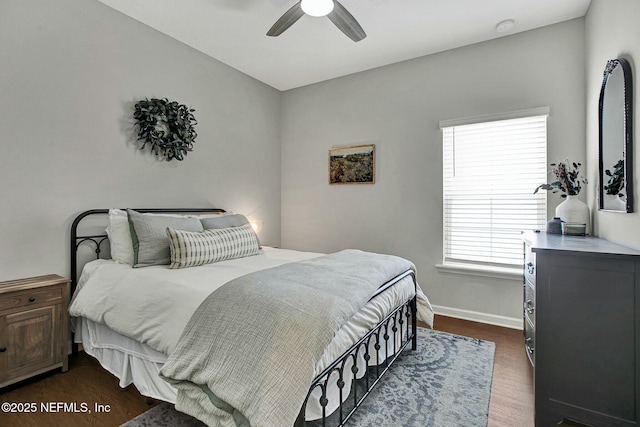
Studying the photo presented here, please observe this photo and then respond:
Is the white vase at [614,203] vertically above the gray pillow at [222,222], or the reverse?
the white vase at [614,203]

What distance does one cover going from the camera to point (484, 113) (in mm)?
3131

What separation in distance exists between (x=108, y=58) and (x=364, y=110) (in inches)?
105

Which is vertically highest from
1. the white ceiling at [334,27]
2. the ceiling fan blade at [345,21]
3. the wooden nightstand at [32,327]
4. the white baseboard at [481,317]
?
the white ceiling at [334,27]

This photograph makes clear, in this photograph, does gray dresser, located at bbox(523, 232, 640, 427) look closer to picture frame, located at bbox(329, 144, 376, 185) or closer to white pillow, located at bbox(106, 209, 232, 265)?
picture frame, located at bbox(329, 144, 376, 185)

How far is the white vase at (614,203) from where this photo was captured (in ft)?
5.60

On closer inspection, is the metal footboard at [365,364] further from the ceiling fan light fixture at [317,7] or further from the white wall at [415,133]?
the ceiling fan light fixture at [317,7]

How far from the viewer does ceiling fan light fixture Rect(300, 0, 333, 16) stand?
A: 2119mm

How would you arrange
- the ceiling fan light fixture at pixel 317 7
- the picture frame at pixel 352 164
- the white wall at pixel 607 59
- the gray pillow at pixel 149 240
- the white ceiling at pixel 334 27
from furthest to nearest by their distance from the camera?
the picture frame at pixel 352 164 → the white ceiling at pixel 334 27 → the gray pillow at pixel 149 240 → the ceiling fan light fixture at pixel 317 7 → the white wall at pixel 607 59

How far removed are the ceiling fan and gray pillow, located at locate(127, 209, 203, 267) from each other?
1758 millimetres

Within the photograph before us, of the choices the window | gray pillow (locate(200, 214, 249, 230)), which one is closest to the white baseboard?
the window

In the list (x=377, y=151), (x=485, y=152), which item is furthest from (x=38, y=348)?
(x=485, y=152)

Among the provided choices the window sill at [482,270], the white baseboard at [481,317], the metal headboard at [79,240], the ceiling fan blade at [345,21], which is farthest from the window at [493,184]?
the metal headboard at [79,240]

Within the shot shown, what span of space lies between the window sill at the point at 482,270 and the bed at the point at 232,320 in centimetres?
96

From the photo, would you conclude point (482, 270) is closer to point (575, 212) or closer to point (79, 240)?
point (575, 212)
